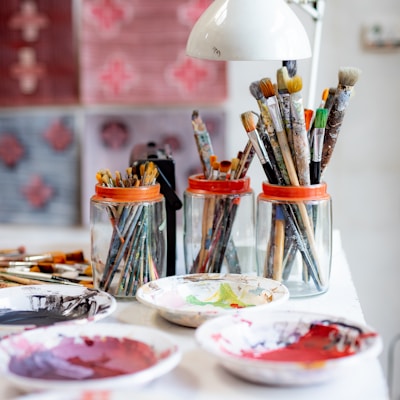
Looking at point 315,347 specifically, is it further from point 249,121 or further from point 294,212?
point 249,121

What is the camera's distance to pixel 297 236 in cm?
142

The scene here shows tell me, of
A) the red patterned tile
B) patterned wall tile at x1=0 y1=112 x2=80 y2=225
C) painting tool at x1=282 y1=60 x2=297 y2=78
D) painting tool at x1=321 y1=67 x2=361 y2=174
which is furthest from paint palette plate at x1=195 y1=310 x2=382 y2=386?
patterned wall tile at x1=0 y1=112 x2=80 y2=225

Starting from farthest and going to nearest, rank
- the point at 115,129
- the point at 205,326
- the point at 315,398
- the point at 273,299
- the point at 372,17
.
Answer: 1. the point at 115,129
2. the point at 372,17
3. the point at 273,299
4. the point at 205,326
5. the point at 315,398

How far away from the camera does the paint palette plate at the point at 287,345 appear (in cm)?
98

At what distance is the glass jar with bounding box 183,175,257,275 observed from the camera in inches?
59.7

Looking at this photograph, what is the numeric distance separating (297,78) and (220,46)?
147mm

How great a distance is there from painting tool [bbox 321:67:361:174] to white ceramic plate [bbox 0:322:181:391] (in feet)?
1.76

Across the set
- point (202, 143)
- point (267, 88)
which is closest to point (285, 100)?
point (267, 88)

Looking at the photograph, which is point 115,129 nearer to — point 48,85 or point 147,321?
point 48,85

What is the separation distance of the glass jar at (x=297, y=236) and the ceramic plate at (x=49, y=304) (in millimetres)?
322

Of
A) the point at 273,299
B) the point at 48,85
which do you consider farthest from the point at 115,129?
the point at 273,299

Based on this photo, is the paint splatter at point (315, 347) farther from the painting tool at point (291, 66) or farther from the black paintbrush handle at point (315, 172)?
the painting tool at point (291, 66)

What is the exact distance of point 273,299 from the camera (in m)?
1.29

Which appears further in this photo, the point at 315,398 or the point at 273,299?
the point at 273,299
